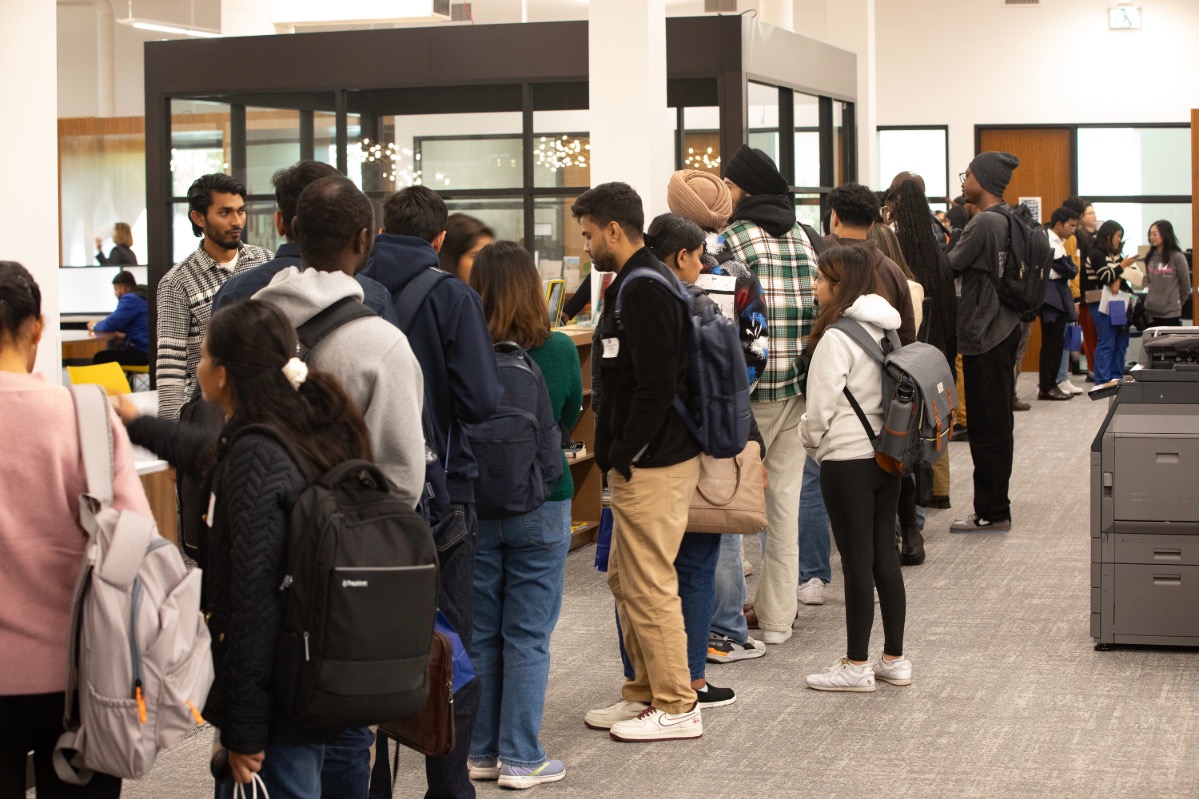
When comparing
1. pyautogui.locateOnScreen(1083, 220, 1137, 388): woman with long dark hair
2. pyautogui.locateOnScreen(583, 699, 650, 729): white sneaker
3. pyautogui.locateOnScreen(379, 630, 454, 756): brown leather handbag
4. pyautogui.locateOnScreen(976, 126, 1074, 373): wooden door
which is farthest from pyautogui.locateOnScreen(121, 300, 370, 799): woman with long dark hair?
pyautogui.locateOnScreen(976, 126, 1074, 373): wooden door

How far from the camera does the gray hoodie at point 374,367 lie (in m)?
2.66

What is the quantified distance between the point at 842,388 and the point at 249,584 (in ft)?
8.25

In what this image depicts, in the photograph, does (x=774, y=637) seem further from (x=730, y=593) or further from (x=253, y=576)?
(x=253, y=576)

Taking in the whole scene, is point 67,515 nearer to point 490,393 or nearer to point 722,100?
point 490,393

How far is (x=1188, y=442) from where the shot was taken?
4.86m

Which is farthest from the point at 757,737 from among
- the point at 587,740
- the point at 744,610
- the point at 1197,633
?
the point at 1197,633

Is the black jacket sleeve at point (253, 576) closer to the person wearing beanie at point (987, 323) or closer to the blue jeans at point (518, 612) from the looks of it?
the blue jeans at point (518, 612)

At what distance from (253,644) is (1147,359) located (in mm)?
4187

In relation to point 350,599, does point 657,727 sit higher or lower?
lower

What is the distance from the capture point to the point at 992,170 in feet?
23.2

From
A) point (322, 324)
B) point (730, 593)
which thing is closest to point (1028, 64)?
point (730, 593)

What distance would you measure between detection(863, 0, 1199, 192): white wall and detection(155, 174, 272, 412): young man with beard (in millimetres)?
12003

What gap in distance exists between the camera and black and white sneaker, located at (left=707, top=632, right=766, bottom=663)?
16.3 feet

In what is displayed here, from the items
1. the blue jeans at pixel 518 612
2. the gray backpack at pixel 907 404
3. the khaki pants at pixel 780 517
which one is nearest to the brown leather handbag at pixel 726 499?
the gray backpack at pixel 907 404
